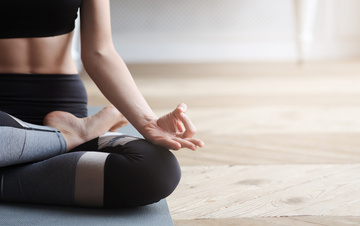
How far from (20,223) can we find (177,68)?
94.0 inches

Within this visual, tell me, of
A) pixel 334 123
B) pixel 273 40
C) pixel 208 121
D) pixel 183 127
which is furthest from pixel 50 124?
pixel 273 40

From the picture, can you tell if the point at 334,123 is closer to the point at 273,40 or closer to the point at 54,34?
the point at 54,34

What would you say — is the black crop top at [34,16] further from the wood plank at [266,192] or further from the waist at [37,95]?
the wood plank at [266,192]

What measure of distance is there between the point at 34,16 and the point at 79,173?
1.11ft

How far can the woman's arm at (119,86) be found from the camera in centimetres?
96

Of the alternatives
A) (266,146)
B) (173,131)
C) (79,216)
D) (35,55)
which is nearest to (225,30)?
(266,146)

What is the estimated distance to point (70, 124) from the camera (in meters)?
1.09

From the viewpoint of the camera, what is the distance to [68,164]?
0.96 m

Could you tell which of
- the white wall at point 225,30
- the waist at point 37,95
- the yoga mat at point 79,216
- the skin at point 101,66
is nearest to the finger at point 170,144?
the skin at point 101,66

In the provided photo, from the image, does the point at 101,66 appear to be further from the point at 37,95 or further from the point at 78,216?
the point at 78,216

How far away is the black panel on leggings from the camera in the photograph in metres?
0.94

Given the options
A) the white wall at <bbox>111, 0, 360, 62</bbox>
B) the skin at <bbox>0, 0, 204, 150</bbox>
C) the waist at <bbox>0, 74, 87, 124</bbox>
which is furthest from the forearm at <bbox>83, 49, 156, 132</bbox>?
the white wall at <bbox>111, 0, 360, 62</bbox>

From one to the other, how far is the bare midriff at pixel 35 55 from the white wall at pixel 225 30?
239 cm

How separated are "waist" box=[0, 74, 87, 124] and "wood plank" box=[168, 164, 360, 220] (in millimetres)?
294
